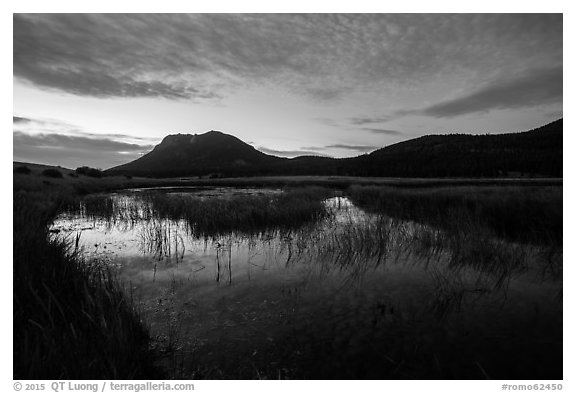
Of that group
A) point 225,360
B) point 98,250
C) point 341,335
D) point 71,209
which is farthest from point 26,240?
point 71,209

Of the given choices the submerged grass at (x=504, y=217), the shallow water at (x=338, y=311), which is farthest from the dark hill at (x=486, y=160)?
the shallow water at (x=338, y=311)

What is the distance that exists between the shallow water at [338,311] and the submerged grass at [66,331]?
0.67 meters

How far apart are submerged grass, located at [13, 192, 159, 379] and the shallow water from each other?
67 cm

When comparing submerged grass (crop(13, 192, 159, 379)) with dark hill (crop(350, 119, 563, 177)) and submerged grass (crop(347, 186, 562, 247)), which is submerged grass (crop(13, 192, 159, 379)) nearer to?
submerged grass (crop(347, 186, 562, 247))

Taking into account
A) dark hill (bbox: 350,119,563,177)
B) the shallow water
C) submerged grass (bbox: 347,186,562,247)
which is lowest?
the shallow water

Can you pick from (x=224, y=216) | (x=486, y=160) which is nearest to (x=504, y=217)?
(x=224, y=216)

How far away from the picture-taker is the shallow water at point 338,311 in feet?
15.3

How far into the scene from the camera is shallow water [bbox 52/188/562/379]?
15.3 ft

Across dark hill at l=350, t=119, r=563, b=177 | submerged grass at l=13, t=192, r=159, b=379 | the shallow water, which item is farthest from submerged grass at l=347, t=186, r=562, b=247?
dark hill at l=350, t=119, r=563, b=177

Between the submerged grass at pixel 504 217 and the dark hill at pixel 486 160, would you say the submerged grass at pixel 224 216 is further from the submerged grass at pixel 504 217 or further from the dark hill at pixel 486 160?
the dark hill at pixel 486 160

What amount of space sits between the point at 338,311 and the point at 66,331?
15.7 feet

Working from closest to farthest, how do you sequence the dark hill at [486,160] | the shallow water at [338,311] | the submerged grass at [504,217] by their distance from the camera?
the shallow water at [338,311]
the submerged grass at [504,217]
the dark hill at [486,160]
